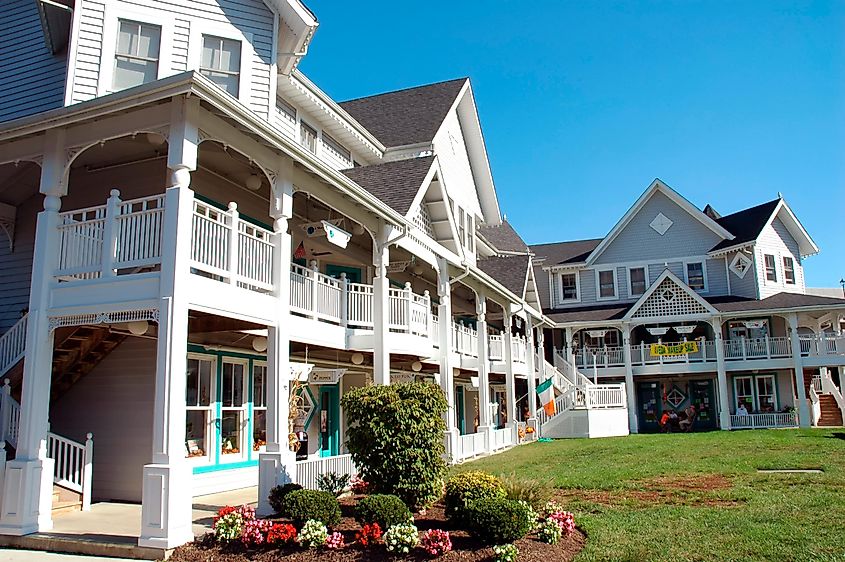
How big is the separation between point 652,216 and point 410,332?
26764 mm

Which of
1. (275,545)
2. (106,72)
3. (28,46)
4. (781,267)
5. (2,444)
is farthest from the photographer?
(781,267)

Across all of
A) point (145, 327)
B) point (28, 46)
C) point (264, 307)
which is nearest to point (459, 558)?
point (264, 307)

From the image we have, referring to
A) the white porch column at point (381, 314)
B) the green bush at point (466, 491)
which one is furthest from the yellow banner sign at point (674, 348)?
the green bush at point (466, 491)

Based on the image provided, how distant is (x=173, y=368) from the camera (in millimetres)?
9875

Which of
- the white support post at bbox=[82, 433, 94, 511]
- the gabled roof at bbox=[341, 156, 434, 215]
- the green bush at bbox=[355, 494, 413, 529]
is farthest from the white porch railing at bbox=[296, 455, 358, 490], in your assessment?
the gabled roof at bbox=[341, 156, 434, 215]

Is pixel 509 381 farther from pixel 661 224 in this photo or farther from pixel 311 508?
pixel 661 224

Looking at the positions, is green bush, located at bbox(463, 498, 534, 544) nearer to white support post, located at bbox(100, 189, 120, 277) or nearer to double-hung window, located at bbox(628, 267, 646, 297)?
white support post, located at bbox(100, 189, 120, 277)

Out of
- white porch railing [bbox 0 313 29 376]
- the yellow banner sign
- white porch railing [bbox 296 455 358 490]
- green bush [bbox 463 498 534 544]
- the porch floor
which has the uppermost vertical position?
the yellow banner sign

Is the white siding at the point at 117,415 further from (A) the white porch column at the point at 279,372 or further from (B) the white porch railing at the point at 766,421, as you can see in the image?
(B) the white porch railing at the point at 766,421

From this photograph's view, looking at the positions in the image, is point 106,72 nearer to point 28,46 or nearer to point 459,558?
point 28,46

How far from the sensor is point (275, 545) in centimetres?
939

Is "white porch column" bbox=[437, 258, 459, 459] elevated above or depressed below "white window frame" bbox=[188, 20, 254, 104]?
below

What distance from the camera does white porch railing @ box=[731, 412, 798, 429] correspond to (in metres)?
33.8

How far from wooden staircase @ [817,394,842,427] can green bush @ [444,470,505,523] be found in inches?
1179
